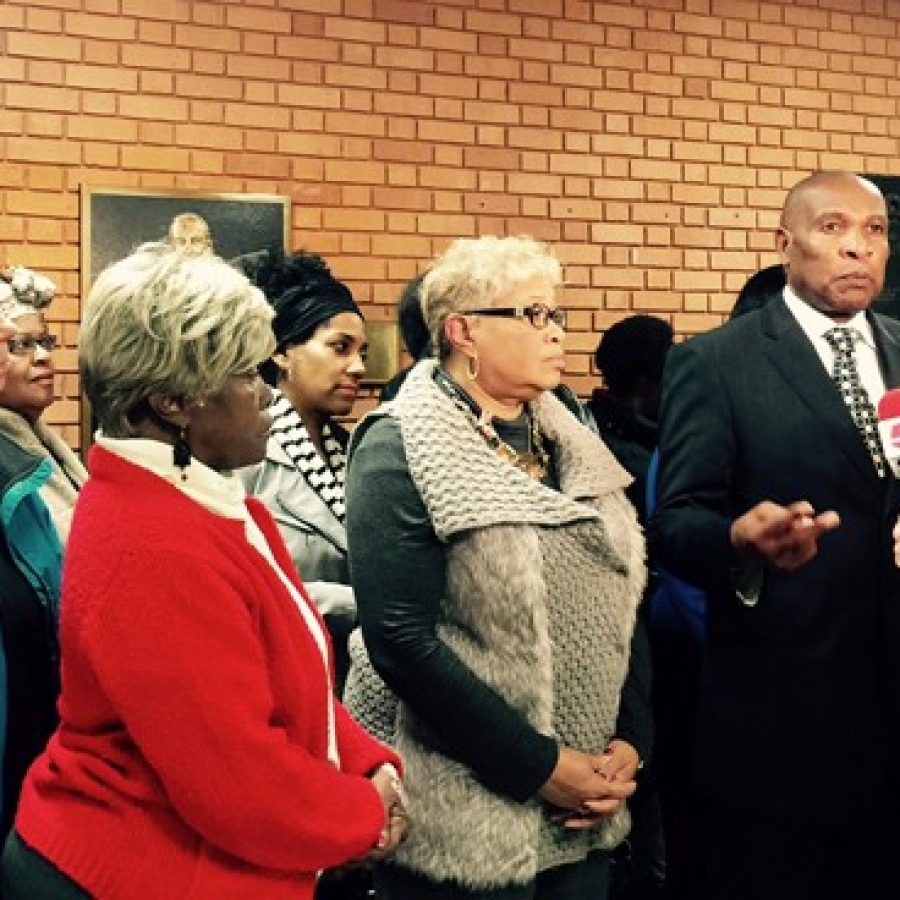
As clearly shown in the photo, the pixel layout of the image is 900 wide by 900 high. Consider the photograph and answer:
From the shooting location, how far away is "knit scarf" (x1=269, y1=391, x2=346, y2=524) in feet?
11.0

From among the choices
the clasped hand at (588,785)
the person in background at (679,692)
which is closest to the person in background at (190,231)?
the person in background at (679,692)

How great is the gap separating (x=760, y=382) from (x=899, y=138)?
13.8 feet

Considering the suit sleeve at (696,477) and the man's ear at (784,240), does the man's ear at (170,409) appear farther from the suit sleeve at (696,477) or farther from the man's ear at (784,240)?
the man's ear at (784,240)

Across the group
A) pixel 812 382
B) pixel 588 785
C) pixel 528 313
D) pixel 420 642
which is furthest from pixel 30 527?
pixel 812 382

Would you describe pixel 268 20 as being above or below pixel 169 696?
above

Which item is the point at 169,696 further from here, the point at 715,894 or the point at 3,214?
the point at 3,214

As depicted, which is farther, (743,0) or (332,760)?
(743,0)

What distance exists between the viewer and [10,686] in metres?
2.47

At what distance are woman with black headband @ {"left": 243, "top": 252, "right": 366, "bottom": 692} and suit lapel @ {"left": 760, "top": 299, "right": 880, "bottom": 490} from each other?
1.08m

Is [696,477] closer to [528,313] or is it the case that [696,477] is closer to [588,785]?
[528,313]

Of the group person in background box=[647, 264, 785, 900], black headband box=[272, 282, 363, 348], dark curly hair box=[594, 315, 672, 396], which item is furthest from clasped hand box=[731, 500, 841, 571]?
dark curly hair box=[594, 315, 672, 396]

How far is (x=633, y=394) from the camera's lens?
4598 mm

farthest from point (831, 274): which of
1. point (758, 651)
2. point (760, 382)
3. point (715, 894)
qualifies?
point (715, 894)

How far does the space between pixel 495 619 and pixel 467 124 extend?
3504 millimetres
